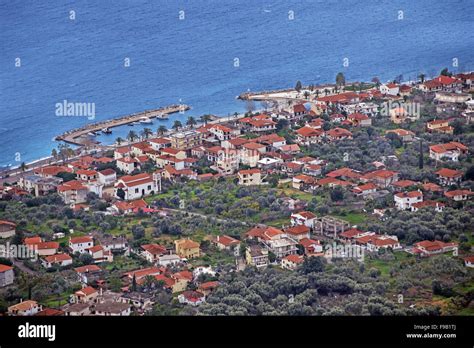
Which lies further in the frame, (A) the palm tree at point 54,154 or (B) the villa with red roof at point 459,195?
(A) the palm tree at point 54,154

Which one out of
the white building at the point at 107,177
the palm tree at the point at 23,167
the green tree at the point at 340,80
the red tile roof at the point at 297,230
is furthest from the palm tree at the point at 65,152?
the green tree at the point at 340,80

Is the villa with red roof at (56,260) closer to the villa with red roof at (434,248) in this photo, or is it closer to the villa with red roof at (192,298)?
the villa with red roof at (192,298)

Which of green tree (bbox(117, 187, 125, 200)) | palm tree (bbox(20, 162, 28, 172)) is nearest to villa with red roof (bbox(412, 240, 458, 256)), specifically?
green tree (bbox(117, 187, 125, 200))

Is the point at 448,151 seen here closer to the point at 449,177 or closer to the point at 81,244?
the point at 449,177

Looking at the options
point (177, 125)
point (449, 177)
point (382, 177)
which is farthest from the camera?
point (177, 125)

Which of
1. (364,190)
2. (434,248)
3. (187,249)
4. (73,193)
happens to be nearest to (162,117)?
(73,193)
